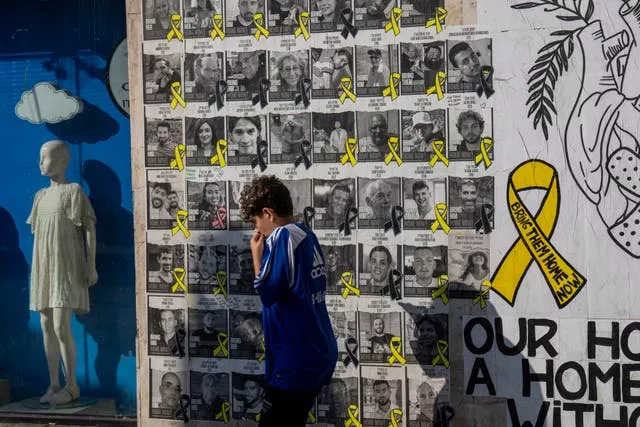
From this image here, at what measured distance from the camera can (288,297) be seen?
15.9 feet

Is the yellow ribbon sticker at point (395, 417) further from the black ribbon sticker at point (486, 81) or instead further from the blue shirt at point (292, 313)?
the black ribbon sticker at point (486, 81)

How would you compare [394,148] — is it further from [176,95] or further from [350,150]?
[176,95]

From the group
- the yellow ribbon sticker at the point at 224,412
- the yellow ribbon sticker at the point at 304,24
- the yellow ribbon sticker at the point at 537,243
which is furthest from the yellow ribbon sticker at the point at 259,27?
the yellow ribbon sticker at the point at 224,412

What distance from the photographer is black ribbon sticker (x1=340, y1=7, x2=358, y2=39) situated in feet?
19.8

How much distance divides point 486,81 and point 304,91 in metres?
1.10

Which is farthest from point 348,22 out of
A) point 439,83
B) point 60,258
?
point 60,258

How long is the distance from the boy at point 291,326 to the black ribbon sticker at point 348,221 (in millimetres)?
1167

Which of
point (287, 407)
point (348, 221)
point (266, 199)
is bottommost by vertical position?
point (287, 407)

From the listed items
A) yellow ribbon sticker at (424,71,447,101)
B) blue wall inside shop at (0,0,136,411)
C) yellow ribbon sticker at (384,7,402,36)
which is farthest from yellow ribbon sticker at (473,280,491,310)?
blue wall inside shop at (0,0,136,411)

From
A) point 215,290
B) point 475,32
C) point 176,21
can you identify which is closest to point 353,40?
point 475,32

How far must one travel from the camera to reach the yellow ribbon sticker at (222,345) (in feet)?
→ 20.9

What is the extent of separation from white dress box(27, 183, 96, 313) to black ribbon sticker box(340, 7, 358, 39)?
231cm

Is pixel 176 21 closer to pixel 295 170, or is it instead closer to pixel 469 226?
pixel 295 170

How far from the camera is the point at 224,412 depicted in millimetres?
6398
